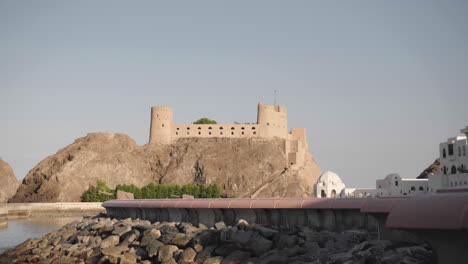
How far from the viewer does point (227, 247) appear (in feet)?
54.6

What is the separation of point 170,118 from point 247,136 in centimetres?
1769

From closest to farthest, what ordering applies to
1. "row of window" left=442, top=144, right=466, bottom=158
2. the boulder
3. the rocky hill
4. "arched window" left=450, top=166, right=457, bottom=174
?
the boulder → "row of window" left=442, top=144, right=466, bottom=158 → "arched window" left=450, top=166, right=457, bottom=174 → the rocky hill

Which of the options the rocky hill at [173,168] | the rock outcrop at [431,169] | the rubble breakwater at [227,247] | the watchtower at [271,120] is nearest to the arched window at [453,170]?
the rock outcrop at [431,169]

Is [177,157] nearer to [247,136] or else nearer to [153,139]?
[153,139]

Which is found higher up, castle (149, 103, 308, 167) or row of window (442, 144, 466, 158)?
castle (149, 103, 308, 167)

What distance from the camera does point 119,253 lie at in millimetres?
19984

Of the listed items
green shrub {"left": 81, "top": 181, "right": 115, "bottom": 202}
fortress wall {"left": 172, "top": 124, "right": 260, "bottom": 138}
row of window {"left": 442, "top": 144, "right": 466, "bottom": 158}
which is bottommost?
green shrub {"left": 81, "top": 181, "right": 115, "bottom": 202}

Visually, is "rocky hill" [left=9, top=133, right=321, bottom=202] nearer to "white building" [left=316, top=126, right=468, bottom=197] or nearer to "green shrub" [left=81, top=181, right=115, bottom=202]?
"green shrub" [left=81, top=181, right=115, bottom=202]

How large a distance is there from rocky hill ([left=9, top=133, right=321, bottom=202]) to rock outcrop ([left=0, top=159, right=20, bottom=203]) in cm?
1435

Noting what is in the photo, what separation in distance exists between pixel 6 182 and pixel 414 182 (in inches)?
3919

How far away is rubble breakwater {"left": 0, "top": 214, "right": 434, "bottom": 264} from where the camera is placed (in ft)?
43.0

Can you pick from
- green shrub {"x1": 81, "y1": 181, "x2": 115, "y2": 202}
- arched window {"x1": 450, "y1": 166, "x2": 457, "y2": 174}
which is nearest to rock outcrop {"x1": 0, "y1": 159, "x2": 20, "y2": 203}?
green shrub {"x1": 81, "y1": 181, "x2": 115, "y2": 202}

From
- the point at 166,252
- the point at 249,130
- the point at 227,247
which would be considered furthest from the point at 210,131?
the point at 227,247

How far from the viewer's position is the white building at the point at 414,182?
66625 mm
